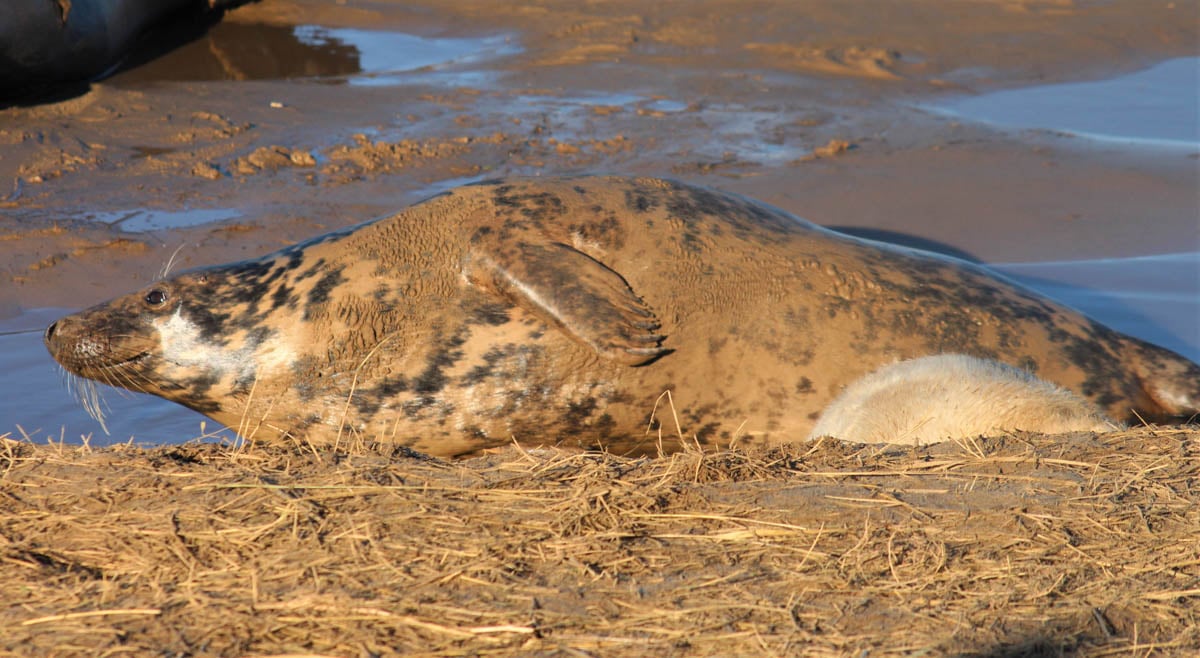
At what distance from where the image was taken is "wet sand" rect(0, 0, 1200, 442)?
630cm

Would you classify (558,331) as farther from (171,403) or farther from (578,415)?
(171,403)

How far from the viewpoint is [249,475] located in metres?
3.25

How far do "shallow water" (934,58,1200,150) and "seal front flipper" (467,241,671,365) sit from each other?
5.63m

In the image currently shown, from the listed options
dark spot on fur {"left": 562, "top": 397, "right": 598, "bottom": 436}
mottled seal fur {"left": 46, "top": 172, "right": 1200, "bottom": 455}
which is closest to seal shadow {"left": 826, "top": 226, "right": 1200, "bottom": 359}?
mottled seal fur {"left": 46, "top": 172, "right": 1200, "bottom": 455}

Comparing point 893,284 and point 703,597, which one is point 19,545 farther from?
point 893,284

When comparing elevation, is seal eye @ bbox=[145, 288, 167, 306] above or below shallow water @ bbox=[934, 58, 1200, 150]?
below

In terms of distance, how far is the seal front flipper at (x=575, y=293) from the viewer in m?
3.88

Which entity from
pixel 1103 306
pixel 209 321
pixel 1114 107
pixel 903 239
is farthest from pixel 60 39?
pixel 1114 107

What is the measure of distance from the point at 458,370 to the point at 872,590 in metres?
1.88

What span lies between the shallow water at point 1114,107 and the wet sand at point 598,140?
161mm

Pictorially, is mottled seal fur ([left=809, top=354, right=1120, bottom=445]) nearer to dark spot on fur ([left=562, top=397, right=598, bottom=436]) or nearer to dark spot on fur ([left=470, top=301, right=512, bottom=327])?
dark spot on fur ([left=562, top=397, right=598, bottom=436])

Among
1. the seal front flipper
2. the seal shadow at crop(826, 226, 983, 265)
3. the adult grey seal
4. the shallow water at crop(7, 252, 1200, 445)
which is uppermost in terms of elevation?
the adult grey seal

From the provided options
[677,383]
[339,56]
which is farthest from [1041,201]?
[339,56]

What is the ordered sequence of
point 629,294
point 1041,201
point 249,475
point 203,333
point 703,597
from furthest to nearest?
point 1041,201, point 203,333, point 629,294, point 249,475, point 703,597
